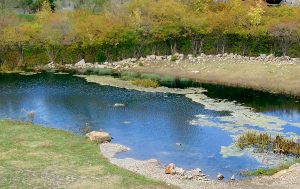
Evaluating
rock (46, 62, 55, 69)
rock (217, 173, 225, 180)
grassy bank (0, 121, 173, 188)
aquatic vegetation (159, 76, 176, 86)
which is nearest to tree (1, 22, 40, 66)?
rock (46, 62, 55, 69)

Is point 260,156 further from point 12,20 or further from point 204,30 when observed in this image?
point 12,20

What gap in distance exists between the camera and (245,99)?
63.0 metres

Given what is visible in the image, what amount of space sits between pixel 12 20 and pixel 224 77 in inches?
2033

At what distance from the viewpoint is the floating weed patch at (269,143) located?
3978 centimetres

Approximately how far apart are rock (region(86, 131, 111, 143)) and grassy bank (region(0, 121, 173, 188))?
0.78 metres

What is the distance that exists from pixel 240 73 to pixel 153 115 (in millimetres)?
30755

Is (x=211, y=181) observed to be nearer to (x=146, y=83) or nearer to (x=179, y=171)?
(x=179, y=171)

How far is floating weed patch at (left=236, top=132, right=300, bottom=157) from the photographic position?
39.8m

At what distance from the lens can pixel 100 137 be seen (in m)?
42.8


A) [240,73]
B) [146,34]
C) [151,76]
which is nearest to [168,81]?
[151,76]

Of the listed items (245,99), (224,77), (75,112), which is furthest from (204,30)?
(75,112)

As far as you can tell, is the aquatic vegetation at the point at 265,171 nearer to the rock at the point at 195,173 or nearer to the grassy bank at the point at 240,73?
the rock at the point at 195,173

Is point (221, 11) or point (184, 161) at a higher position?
point (221, 11)

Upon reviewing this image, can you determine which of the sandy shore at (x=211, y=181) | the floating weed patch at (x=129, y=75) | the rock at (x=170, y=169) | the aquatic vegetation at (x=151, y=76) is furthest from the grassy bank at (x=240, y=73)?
the rock at (x=170, y=169)
